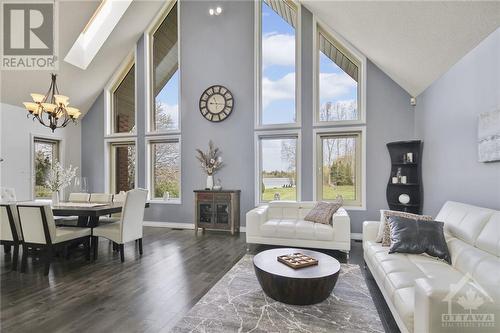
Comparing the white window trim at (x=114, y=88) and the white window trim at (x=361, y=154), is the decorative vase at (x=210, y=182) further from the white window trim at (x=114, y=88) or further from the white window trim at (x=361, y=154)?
the white window trim at (x=114, y=88)

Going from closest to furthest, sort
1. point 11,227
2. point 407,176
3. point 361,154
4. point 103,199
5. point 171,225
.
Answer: point 11,227
point 407,176
point 103,199
point 361,154
point 171,225

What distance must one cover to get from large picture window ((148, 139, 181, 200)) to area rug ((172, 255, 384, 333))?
374 centimetres

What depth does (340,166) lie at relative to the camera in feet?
17.1

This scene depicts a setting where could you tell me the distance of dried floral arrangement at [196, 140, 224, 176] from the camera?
5.58 metres

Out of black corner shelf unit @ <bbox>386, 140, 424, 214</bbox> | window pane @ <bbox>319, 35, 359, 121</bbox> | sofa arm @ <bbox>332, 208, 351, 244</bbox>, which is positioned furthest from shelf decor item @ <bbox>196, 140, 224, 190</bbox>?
black corner shelf unit @ <bbox>386, 140, 424, 214</bbox>

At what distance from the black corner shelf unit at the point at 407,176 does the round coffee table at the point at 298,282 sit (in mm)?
2510

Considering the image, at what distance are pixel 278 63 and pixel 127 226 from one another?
13.9 ft

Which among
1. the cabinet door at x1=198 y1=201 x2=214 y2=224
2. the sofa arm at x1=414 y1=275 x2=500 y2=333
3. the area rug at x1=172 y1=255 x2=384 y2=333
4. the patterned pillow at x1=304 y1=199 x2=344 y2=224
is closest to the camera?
the sofa arm at x1=414 y1=275 x2=500 y2=333

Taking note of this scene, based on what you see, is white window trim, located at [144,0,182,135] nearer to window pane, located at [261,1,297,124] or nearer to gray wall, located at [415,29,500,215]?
window pane, located at [261,1,297,124]

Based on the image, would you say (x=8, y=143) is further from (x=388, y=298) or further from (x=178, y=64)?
(x=388, y=298)

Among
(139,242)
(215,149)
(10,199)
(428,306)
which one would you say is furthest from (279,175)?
(10,199)

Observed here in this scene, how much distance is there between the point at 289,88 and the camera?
5.44 meters

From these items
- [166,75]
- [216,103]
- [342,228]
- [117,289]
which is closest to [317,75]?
[216,103]

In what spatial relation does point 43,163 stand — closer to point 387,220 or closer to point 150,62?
point 150,62
